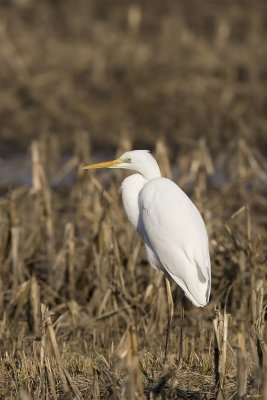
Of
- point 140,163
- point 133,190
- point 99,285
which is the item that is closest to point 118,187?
point 99,285

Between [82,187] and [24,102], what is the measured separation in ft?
20.8

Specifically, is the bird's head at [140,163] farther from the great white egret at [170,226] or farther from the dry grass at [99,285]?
the dry grass at [99,285]

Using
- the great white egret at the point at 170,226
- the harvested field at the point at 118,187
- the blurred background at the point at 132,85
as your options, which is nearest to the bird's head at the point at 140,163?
the great white egret at the point at 170,226

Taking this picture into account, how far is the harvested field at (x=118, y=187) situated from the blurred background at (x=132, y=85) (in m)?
0.03

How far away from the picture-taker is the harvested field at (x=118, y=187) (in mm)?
5066

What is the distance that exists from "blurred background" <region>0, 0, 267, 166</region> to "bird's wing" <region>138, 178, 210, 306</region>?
705 cm

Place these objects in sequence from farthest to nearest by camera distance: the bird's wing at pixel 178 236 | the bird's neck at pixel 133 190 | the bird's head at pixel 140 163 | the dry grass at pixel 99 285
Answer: the dry grass at pixel 99 285, the bird's neck at pixel 133 190, the bird's head at pixel 140 163, the bird's wing at pixel 178 236

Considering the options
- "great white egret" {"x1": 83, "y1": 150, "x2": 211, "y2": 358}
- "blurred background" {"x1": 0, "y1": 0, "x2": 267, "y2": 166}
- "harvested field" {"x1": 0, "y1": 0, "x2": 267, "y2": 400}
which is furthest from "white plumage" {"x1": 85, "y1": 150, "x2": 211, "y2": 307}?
"blurred background" {"x1": 0, "y1": 0, "x2": 267, "y2": 166}

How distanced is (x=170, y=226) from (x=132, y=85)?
32.3 ft

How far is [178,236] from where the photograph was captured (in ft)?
18.7

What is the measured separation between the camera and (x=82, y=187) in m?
8.82

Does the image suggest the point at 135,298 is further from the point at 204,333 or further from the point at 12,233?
the point at 12,233

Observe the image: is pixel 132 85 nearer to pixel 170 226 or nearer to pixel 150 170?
pixel 150 170

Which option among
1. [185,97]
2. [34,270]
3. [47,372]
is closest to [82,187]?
[34,270]
